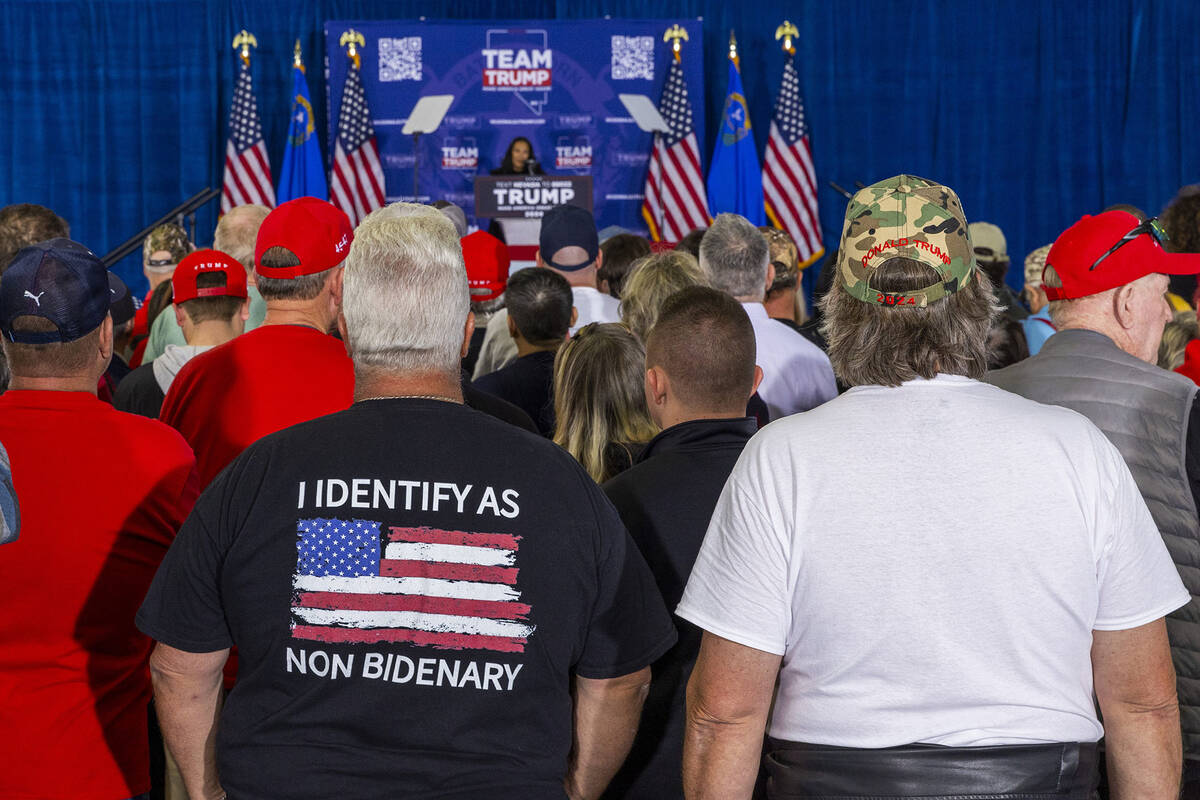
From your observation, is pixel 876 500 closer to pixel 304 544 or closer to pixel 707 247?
pixel 304 544

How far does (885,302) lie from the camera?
1674 mm

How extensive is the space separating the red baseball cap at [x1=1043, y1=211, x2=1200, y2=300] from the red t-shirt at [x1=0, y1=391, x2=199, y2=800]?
170 centimetres

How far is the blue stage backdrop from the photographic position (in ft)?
37.2

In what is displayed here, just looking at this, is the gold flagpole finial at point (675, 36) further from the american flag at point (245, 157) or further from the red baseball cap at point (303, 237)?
the red baseball cap at point (303, 237)

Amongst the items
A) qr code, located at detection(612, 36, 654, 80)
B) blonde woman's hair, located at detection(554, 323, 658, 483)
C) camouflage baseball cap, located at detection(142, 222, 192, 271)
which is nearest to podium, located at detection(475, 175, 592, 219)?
qr code, located at detection(612, 36, 654, 80)

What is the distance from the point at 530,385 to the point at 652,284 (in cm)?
46

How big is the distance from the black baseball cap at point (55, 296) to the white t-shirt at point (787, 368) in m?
2.07

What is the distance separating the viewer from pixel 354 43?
11.3 meters

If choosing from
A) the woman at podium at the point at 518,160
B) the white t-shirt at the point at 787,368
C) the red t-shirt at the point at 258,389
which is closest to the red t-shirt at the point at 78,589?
the red t-shirt at the point at 258,389

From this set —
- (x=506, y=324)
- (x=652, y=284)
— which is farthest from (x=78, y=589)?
(x=506, y=324)

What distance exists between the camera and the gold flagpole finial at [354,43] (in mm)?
11305

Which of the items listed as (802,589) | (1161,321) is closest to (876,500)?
(802,589)

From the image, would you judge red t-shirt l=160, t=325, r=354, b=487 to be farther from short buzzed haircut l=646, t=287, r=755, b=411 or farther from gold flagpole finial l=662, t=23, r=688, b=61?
gold flagpole finial l=662, t=23, r=688, b=61

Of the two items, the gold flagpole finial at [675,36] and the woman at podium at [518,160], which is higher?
the gold flagpole finial at [675,36]
